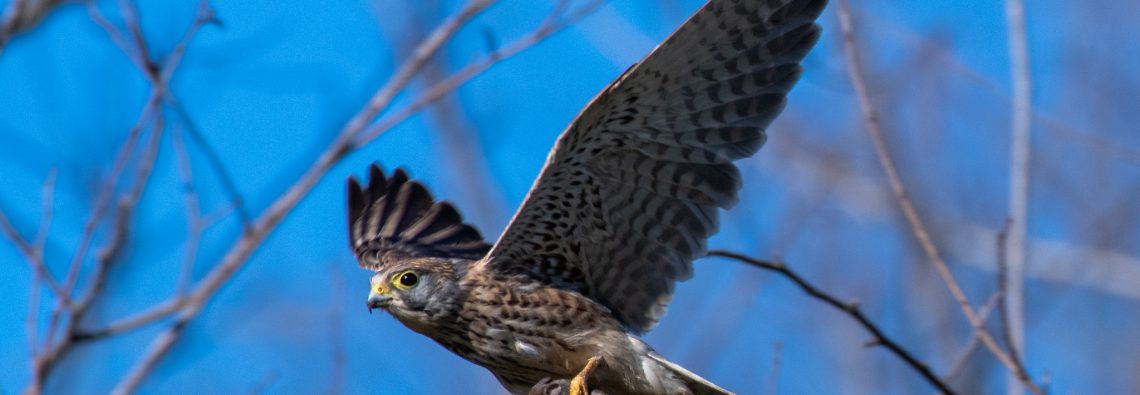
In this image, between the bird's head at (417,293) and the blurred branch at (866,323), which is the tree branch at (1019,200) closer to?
the blurred branch at (866,323)

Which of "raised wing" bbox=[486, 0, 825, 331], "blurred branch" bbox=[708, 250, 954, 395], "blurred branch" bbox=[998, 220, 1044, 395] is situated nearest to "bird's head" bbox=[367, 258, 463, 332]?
"raised wing" bbox=[486, 0, 825, 331]

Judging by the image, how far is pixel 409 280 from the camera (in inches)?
197

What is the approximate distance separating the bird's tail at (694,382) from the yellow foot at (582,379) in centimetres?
23

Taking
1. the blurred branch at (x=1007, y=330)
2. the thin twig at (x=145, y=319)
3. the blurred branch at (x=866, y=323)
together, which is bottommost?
the thin twig at (x=145, y=319)

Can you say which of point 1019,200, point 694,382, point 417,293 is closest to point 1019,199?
point 1019,200

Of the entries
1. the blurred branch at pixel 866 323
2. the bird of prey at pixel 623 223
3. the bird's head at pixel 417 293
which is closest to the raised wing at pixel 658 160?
the bird of prey at pixel 623 223

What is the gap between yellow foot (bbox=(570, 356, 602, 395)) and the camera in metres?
4.41

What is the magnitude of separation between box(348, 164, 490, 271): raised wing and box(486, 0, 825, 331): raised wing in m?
0.85

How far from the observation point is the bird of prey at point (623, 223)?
4410 millimetres

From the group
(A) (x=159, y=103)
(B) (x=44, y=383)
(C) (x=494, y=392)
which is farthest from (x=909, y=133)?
(B) (x=44, y=383)

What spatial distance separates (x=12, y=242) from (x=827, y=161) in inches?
220

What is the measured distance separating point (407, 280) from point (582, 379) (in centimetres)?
84

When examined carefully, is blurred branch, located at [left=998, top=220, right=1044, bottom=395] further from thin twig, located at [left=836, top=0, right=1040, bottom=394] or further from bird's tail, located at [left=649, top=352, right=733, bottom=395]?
bird's tail, located at [left=649, top=352, right=733, bottom=395]

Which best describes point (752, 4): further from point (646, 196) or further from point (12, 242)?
point (12, 242)
